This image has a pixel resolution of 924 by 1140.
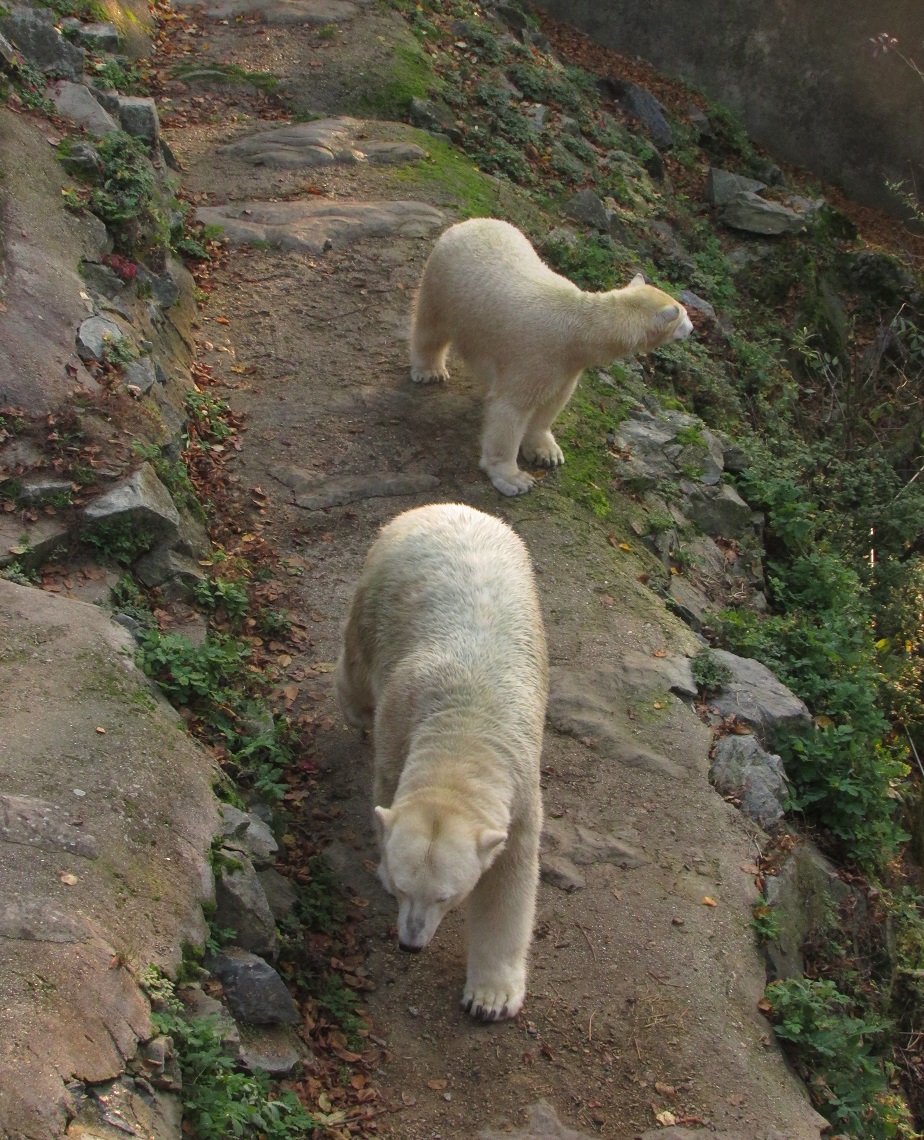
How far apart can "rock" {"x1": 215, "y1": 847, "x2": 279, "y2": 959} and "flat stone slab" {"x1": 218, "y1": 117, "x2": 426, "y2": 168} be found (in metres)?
9.08

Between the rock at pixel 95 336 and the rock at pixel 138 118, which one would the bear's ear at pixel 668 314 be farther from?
the rock at pixel 138 118

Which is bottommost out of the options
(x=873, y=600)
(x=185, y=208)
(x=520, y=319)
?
(x=873, y=600)

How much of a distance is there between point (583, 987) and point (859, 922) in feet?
8.83

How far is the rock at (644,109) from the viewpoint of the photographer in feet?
56.9

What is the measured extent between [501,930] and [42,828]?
6.75ft

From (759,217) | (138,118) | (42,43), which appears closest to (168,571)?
(138,118)

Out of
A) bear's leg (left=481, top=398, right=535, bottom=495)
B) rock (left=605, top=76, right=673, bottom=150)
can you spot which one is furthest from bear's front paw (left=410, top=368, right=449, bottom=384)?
rock (left=605, top=76, right=673, bottom=150)

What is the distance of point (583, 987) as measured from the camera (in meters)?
5.45

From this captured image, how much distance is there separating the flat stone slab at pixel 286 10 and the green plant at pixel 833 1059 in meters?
13.3

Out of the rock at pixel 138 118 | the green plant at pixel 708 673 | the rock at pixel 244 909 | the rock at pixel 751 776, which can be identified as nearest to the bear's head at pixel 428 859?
the rock at pixel 244 909

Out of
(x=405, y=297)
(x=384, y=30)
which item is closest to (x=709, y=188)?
(x=384, y=30)

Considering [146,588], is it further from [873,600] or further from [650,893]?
[873,600]

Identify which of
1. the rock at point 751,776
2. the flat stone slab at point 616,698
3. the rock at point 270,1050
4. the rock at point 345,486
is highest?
the rock at point 270,1050

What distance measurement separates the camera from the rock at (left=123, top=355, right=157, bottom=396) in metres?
7.33
